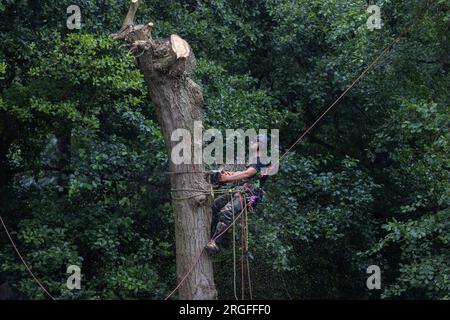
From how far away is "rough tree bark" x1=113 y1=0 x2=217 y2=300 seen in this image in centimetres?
704

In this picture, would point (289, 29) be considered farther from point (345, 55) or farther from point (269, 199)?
point (269, 199)

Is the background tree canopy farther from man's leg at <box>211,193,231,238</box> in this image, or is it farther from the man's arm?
the man's arm

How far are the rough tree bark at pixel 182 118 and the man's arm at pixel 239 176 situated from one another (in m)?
0.16

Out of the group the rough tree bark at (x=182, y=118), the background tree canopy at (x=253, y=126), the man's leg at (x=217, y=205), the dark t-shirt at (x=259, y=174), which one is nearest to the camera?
the rough tree bark at (x=182, y=118)

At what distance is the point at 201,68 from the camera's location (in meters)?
9.98

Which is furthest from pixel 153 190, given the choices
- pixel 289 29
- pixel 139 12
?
pixel 289 29

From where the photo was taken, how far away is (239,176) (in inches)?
287

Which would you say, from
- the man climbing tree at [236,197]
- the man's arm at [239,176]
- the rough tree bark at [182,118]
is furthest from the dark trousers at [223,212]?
the man's arm at [239,176]

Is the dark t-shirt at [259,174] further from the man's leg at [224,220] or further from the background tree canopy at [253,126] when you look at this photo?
the background tree canopy at [253,126]

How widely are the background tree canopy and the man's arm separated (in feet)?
6.53

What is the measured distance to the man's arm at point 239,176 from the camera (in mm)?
7283

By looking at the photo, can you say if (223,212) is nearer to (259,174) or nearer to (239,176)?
(239,176)

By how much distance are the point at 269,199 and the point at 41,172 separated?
113 inches

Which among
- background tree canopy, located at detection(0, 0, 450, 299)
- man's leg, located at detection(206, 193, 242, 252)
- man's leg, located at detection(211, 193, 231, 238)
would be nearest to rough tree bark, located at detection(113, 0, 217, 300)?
man's leg, located at detection(206, 193, 242, 252)
